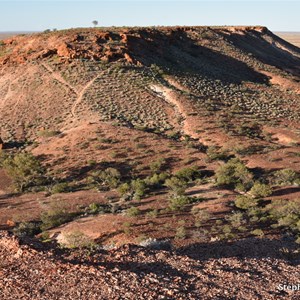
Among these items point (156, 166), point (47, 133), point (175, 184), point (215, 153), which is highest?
point (47, 133)

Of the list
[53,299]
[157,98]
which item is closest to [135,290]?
[53,299]

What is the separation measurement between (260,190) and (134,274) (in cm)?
1525

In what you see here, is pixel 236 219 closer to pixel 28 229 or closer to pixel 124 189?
pixel 124 189

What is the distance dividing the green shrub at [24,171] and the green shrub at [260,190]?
14511mm

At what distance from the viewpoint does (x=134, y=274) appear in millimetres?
10734

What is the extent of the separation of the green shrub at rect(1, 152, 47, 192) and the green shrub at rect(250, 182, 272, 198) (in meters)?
14.5

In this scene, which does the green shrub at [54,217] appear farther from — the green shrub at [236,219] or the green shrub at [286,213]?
the green shrub at [286,213]

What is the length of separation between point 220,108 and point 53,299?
3522cm

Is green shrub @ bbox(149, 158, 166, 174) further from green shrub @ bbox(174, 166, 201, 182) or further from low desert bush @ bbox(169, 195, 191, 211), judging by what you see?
Result: low desert bush @ bbox(169, 195, 191, 211)

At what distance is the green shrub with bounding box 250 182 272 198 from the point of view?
24.0m

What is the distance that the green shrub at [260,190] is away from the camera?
24.0m

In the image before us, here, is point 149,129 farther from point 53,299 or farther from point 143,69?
point 53,299

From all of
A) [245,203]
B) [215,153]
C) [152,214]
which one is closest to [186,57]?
[215,153]

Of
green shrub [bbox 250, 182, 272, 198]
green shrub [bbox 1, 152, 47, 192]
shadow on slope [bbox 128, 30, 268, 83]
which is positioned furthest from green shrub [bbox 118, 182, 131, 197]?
shadow on slope [bbox 128, 30, 268, 83]
